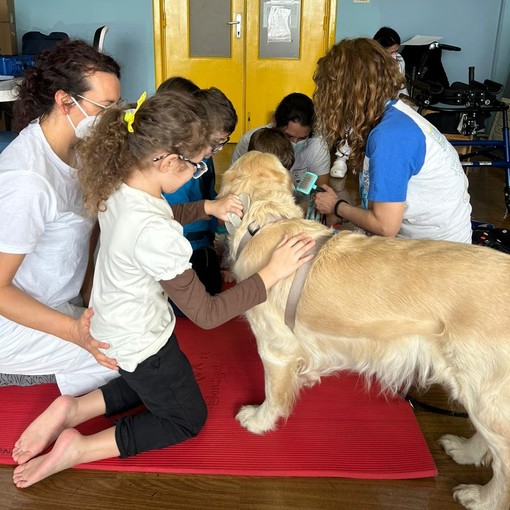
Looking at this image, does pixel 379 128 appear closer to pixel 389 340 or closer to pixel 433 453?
pixel 389 340

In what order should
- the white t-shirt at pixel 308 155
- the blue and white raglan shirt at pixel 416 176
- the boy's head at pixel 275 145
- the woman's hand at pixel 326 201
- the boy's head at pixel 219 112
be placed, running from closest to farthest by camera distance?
the blue and white raglan shirt at pixel 416 176
the woman's hand at pixel 326 201
the boy's head at pixel 219 112
the boy's head at pixel 275 145
the white t-shirt at pixel 308 155

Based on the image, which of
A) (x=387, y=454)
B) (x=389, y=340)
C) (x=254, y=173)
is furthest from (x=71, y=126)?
(x=387, y=454)

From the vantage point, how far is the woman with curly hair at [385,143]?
197 centimetres

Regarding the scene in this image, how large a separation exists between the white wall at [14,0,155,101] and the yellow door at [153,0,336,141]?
19 centimetres

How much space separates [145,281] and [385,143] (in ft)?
3.51

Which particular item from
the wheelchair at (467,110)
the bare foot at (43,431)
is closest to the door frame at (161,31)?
the wheelchair at (467,110)

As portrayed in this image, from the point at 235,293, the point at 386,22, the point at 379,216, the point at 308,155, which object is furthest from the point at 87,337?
the point at 386,22

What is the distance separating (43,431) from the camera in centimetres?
173

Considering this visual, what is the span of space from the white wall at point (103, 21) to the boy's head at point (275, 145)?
5002mm

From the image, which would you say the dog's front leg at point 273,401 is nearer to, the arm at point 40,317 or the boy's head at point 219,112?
the arm at point 40,317

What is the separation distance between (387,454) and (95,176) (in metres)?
1.39

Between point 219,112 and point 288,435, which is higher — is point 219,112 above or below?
above

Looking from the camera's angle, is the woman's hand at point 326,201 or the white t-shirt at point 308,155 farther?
the white t-shirt at point 308,155

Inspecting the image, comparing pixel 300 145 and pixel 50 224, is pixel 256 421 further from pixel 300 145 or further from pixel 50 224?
pixel 300 145
